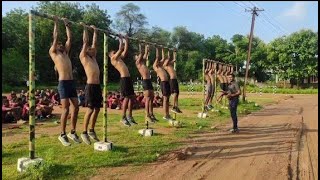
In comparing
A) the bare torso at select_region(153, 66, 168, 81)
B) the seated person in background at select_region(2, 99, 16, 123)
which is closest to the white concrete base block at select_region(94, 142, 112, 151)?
the bare torso at select_region(153, 66, 168, 81)

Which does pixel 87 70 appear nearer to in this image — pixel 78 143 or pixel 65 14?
pixel 78 143

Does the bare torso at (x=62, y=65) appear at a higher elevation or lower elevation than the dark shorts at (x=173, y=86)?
higher

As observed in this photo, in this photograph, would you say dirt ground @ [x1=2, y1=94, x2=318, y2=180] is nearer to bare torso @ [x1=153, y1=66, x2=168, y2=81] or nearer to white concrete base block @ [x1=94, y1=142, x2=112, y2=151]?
white concrete base block @ [x1=94, y1=142, x2=112, y2=151]

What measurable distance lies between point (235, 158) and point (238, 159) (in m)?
0.13

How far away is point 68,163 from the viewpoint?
8.52 m

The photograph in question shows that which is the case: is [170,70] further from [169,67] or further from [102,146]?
[102,146]

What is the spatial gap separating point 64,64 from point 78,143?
188cm

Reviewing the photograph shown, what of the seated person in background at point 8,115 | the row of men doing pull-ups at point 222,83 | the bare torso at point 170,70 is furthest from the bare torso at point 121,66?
the seated person in background at point 8,115

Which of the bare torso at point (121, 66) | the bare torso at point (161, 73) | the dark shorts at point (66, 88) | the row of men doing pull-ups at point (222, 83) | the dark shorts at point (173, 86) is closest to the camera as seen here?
the dark shorts at point (66, 88)

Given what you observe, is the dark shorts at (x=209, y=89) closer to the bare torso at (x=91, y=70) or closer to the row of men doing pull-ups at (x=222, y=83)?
the row of men doing pull-ups at (x=222, y=83)

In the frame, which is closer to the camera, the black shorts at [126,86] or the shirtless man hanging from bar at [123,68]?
the shirtless man hanging from bar at [123,68]

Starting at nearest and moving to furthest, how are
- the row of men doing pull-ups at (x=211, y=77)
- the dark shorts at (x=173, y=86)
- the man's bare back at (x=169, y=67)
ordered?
the man's bare back at (x=169, y=67) → the dark shorts at (x=173, y=86) → the row of men doing pull-ups at (x=211, y=77)

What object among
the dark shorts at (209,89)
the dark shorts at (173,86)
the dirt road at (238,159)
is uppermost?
the dark shorts at (173,86)

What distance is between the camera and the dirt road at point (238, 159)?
8086 mm
